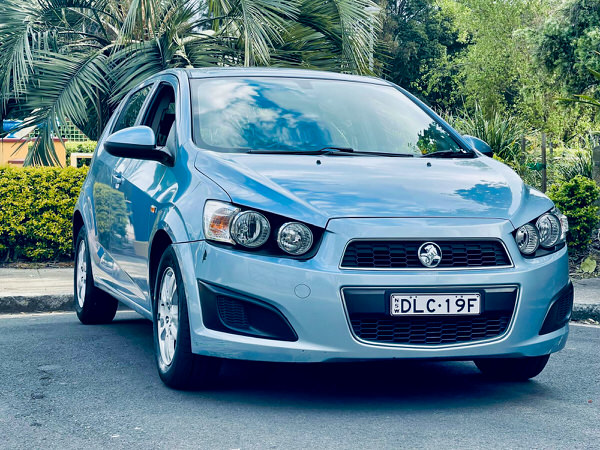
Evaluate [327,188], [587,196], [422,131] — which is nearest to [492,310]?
[327,188]

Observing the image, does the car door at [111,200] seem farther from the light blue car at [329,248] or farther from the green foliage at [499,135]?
the green foliage at [499,135]

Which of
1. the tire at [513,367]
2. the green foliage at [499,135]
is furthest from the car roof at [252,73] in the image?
the green foliage at [499,135]

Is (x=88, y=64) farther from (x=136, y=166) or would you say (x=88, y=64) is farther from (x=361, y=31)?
(x=136, y=166)

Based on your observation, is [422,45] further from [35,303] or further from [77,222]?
[77,222]

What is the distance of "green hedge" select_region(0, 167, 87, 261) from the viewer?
10500mm

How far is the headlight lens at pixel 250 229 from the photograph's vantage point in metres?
4.47

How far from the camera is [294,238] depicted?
4.43 metres

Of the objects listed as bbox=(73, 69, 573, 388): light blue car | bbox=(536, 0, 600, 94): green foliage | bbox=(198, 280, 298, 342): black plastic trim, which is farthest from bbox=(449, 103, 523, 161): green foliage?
bbox=(536, 0, 600, 94): green foliage

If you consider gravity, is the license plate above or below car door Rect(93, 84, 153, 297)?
above

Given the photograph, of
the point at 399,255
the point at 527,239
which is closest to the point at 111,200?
the point at 399,255

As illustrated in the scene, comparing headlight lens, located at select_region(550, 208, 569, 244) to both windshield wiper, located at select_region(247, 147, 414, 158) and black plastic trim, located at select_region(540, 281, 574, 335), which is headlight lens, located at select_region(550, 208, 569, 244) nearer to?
black plastic trim, located at select_region(540, 281, 574, 335)

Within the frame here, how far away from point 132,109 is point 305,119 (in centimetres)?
177

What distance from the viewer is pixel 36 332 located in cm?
698

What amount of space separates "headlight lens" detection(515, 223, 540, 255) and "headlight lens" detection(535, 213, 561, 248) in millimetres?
45
